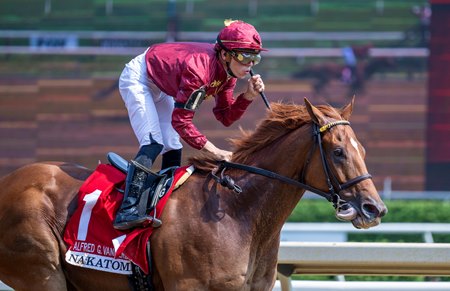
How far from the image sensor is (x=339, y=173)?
15.5ft

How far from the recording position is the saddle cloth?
15.8ft

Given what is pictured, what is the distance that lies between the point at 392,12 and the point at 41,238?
36.1 feet

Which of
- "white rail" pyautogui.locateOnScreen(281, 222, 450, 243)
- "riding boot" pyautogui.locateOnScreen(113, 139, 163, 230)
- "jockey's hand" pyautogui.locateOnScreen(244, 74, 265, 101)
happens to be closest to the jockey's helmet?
"jockey's hand" pyautogui.locateOnScreen(244, 74, 265, 101)

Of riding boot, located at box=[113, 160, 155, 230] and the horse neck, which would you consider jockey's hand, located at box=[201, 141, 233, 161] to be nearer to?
the horse neck

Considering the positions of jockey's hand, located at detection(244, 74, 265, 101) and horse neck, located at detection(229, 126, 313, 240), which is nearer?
horse neck, located at detection(229, 126, 313, 240)

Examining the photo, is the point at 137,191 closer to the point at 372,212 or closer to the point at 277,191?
the point at 277,191

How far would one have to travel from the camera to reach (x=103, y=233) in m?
4.93

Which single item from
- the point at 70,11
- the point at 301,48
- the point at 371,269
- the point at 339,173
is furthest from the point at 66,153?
the point at 339,173

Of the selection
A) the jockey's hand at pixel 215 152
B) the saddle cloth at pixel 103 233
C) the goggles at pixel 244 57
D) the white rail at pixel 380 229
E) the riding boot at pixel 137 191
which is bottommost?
the white rail at pixel 380 229

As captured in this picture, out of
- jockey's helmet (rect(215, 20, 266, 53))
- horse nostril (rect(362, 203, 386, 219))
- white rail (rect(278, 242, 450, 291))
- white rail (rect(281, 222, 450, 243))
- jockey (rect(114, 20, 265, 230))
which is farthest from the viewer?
white rail (rect(281, 222, 450, 243))

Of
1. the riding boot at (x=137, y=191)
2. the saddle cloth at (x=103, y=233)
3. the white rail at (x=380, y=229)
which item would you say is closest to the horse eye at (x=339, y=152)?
the saddle cloth at (x=103, y=233)

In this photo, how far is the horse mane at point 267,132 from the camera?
16.4ft

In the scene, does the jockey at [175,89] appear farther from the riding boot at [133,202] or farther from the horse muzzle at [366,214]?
the horse muzzle at [366,214]

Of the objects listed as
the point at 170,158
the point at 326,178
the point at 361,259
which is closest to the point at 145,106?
the point at 170,158
